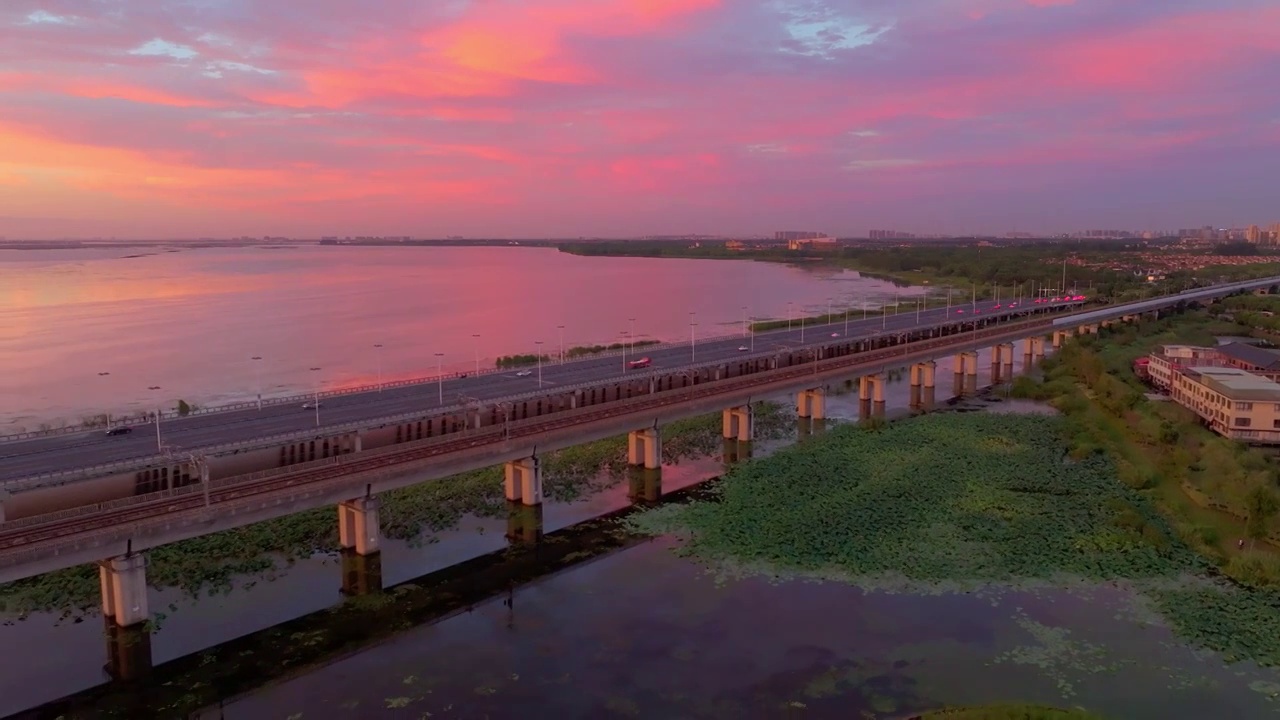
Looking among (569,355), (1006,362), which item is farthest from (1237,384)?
(569,355)

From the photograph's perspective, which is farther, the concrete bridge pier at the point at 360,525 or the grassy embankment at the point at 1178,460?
the grassy embankment at the point at 1178,460

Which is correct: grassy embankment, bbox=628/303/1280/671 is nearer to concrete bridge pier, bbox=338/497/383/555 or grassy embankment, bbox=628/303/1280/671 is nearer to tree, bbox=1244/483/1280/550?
tree, bbox=1244/483/1280/550

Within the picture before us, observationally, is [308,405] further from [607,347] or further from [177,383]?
[607,347]

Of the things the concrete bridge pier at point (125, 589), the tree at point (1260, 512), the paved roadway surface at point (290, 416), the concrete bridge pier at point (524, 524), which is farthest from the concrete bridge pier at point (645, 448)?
the tree at point (1260, 512)

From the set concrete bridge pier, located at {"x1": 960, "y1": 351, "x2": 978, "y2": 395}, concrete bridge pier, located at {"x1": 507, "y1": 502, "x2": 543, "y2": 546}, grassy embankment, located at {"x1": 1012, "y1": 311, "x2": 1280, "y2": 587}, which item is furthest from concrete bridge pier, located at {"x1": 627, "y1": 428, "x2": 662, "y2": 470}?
concrete bridge pier, located at {"x1": 960, "y1": 351, "x2": 978, "y2": 395}

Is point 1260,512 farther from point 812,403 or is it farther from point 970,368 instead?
point 970,368

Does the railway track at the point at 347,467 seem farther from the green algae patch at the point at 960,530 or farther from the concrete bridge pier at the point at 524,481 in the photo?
the green algae patch at the point at 960,530
